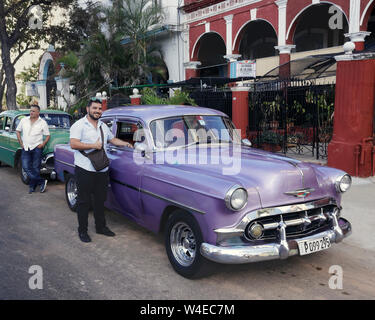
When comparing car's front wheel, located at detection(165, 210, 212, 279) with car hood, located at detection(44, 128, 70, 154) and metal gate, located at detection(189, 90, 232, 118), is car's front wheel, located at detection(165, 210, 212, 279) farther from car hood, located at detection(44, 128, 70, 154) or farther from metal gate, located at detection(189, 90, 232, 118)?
metal gate, located at detection(189, 90, 232, 118)

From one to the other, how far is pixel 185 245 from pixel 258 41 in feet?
61.5

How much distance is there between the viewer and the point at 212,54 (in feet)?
75.4

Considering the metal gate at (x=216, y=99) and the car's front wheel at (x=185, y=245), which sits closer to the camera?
the car's front wheel at (x=185, y=245)

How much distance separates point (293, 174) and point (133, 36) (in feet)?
58.0

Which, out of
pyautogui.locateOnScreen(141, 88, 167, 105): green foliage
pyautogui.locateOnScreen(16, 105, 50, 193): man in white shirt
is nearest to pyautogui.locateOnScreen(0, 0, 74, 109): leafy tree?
pyautogui.locateOnScreen(141, 88, 167, 105): green foliage

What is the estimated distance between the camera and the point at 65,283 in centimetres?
393

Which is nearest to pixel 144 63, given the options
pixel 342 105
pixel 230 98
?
pixel 230 98

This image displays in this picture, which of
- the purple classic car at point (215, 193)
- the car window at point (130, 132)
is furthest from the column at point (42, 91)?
the purple classic car at point (215, 193)

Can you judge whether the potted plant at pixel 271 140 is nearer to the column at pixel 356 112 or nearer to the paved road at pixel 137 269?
the column at pixel 356 112

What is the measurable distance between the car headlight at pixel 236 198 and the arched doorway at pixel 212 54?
18.3 meters

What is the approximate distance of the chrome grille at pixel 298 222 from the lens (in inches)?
149

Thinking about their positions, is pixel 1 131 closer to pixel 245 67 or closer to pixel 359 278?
pixel 245 67

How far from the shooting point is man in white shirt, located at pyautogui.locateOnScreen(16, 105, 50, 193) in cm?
787

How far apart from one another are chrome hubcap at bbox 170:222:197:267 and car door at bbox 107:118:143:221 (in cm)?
74
